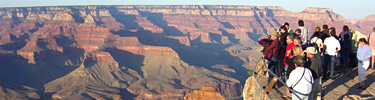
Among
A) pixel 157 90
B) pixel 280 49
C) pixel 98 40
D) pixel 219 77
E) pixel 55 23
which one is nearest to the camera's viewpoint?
pixel 280 49

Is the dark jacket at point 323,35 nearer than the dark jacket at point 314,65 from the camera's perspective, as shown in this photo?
No

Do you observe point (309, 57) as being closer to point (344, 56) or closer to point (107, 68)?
point (344, 56)

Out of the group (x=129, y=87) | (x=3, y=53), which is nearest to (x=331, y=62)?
(x=129, y=87)

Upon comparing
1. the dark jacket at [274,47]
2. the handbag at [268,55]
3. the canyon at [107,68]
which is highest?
the dark jacket at [274,47]

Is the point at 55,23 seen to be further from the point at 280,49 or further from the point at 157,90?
the point at 280,49

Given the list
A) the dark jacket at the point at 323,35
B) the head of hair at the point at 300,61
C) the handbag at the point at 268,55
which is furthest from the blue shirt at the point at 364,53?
the head of hair at the point at 300,61

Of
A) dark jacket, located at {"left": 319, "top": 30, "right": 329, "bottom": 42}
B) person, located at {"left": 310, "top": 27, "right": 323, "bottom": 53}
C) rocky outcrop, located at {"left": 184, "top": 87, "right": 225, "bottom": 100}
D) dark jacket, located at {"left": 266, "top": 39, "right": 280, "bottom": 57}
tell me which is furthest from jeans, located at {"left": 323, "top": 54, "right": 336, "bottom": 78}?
rocky outcrop, located at {"left": 184, "top": 87, "right": 225, "bottom": 100}

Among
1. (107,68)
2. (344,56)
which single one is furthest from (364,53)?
(107,68)

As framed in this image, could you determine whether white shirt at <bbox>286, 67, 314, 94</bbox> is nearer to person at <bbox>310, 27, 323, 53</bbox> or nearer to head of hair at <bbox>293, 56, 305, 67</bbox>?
head of hair at <bbox>293, 56, 305, 67</bbox>

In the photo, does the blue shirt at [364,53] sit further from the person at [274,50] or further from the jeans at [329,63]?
the person at [274,50]
